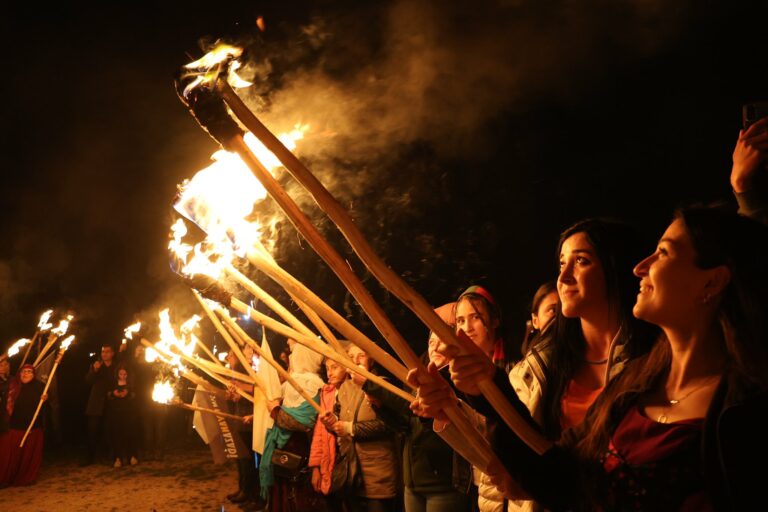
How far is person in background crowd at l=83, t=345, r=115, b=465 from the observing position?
1194 centimetres

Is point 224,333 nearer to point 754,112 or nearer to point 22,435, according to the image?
point 754,112

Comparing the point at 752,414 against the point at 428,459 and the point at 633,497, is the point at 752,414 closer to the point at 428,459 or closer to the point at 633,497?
the point at 633,497

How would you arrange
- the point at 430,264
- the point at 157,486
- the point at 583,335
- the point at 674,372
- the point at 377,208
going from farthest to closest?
the point at 157,486 → the point at 430,264 → the point at 377,208 → the point at 583,335 → the point at 674,372

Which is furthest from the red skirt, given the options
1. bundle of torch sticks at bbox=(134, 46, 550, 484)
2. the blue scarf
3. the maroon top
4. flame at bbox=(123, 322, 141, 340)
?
the maroon top

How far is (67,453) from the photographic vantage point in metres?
13.3

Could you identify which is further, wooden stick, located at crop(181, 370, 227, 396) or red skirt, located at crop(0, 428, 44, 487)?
red skirt, located at crop(0, 428, 44, 487)

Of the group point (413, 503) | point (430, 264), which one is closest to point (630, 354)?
point (413, 503)

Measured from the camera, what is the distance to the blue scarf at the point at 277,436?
669cm

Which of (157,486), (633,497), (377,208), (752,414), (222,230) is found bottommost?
(157,486)

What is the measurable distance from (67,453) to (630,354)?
14989 millimetres

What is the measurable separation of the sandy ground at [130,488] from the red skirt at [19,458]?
0.68 feet

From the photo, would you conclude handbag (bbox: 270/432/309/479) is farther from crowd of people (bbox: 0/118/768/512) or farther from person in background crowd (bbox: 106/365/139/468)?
person in background crowd (bbox: 106/365/139/468)

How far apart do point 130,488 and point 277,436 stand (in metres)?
4.72

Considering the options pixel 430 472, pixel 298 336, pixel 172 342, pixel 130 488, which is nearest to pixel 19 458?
pixel 130 488
